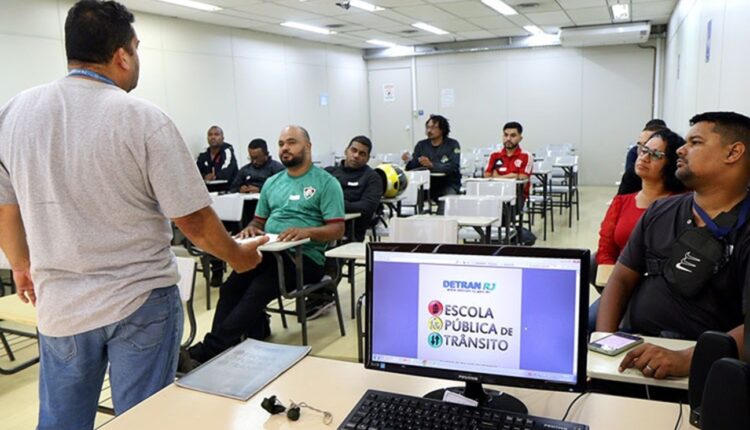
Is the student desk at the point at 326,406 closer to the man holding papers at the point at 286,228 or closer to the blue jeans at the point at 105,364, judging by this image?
the blue jeans at the point at 105,364

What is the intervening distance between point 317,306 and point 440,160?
2745 millimetres

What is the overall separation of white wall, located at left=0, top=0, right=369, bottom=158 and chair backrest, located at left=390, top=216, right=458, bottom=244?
16.0ft

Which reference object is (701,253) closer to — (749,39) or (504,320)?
(504,320)

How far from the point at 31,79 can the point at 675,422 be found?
6900 mm

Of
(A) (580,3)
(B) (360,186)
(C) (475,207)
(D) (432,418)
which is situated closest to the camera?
(D) (432,418)

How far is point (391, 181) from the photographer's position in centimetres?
525

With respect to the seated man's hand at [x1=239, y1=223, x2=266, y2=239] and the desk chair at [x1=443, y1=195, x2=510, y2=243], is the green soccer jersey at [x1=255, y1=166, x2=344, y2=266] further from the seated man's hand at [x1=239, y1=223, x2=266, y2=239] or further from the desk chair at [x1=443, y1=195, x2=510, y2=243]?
the desk chair at [x1=443, y1=195, x2=510, y2=243]

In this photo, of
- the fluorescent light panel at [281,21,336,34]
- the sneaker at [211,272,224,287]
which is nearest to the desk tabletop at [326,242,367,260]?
the sneaker at [211,272,224,287]

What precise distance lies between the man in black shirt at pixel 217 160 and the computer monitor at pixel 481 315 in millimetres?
6635

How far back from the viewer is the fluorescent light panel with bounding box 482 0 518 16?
25.1 feet

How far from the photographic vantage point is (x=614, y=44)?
34.2 ft

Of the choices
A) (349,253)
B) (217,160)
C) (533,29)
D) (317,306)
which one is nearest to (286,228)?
(349,253)

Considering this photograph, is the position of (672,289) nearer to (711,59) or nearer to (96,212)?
(96,212)

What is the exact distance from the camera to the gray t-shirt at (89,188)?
1399mm
